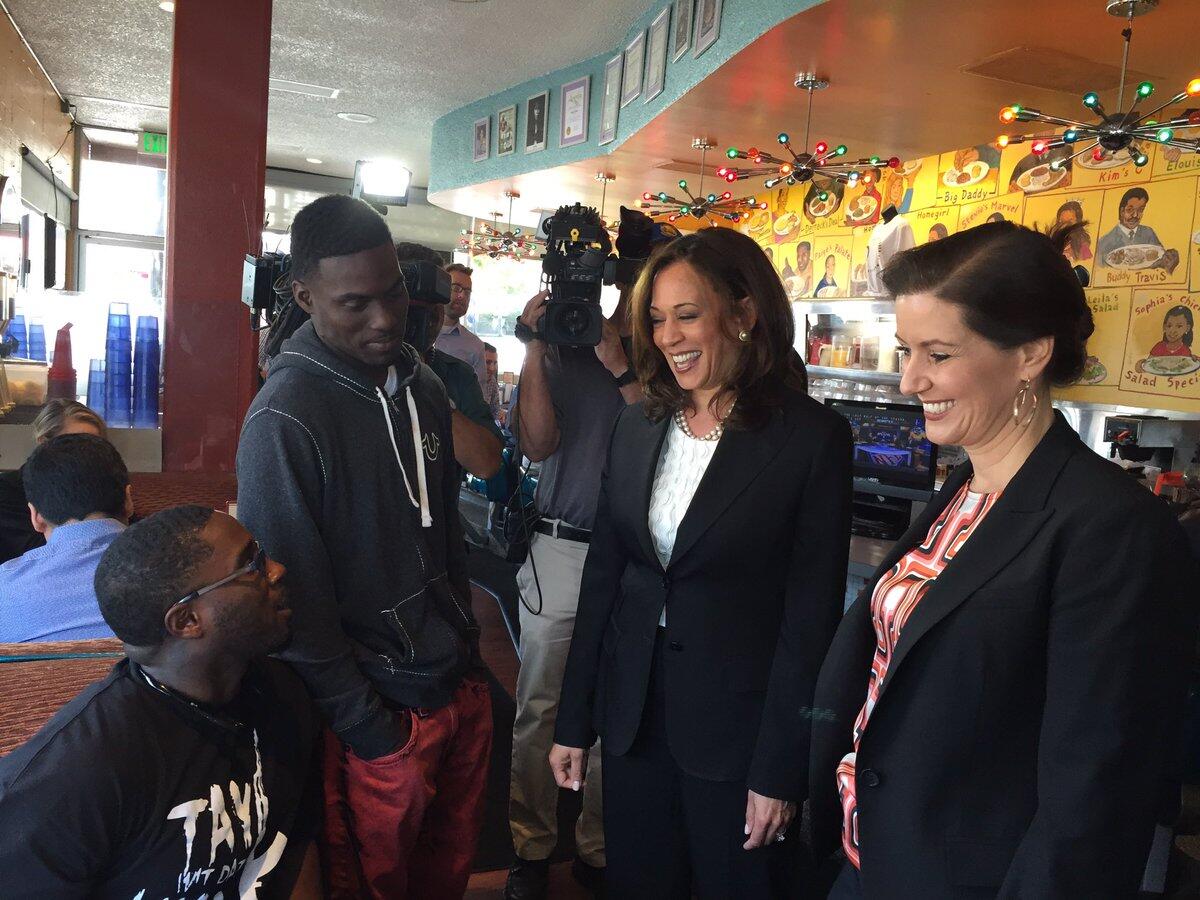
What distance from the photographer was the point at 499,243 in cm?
1161

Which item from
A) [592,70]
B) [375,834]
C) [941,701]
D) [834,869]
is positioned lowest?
[834,869]

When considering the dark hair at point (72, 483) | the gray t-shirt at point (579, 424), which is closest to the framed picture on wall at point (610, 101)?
the gray t-shirt at point (579, 424)

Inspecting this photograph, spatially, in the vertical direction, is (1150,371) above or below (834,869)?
above

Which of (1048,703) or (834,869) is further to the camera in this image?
(834,869)

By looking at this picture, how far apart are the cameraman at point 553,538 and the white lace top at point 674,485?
28.8 inches

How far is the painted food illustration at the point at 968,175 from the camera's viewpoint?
708cm

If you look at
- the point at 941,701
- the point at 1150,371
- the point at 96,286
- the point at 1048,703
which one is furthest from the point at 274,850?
the point at 96,286

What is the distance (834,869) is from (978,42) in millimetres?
4010

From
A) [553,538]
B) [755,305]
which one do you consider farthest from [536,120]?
[755,305]

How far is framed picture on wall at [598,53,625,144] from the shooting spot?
730 centimetres

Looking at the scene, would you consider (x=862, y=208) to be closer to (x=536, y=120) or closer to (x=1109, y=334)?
(x=1109, y=334)

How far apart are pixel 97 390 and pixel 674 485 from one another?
8.27ft

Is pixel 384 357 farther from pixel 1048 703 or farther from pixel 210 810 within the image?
pixel 1048 703

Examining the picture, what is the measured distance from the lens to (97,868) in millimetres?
1055
